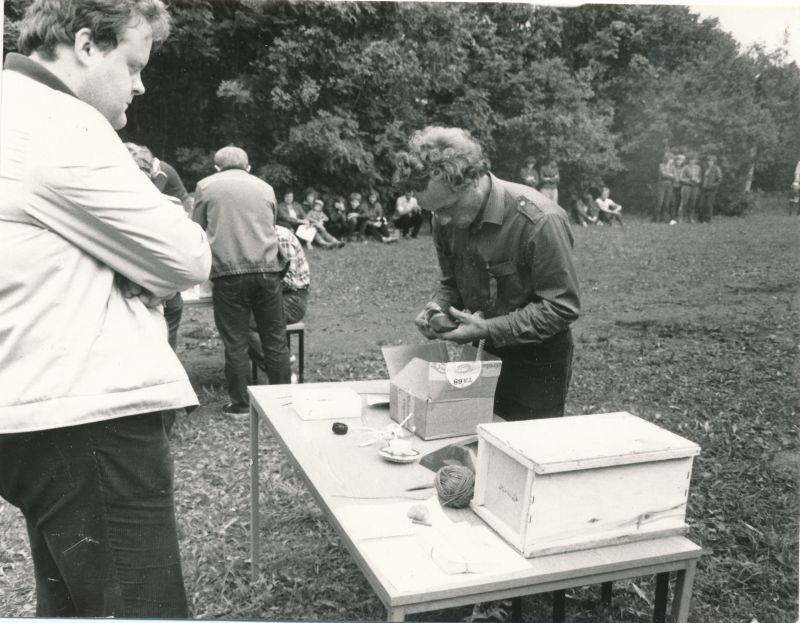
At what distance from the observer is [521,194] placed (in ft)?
7.68

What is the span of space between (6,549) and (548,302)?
2.34m

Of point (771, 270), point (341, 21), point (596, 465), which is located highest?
point (341, 21)

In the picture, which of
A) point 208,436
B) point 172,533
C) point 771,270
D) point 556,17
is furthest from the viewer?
point 208,436

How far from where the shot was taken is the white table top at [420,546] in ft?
4.18

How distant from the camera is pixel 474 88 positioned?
4.15m

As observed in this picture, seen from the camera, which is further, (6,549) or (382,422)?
(6,549)

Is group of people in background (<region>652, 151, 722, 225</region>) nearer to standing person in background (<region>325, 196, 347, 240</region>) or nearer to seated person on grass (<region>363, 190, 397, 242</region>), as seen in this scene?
seated person on grass (<region>363, 190, 397, 242</region>)

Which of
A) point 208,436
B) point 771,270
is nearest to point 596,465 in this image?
point 771,270

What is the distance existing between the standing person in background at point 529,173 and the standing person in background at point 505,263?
3.08 meters

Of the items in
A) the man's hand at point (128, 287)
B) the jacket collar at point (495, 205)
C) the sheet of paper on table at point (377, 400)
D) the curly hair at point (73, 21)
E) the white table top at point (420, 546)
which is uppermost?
the curly hair at point (73, 21)

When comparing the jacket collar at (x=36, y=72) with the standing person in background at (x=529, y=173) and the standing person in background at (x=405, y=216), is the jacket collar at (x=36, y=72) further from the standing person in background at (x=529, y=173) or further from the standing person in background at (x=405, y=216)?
the standing person in background at (x=405, y=216)

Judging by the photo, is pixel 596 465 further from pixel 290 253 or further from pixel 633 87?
pixel 290 253

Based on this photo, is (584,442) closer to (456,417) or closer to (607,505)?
(607,505)

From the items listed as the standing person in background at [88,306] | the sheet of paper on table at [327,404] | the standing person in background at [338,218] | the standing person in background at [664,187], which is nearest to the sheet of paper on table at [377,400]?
the sheet of paper on table at [327,404]
